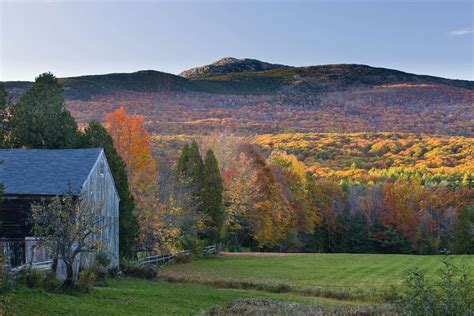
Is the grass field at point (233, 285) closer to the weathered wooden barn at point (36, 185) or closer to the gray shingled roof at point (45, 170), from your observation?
the weathered wooden barn at point (36, 185)

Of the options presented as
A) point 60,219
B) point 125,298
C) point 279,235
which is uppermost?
point 60,219

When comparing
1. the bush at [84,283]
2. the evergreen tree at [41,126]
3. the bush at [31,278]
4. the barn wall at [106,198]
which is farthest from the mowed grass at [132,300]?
the evergreen tree at [41,126]

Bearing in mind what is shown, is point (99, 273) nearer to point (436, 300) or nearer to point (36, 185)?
point (36, 185)

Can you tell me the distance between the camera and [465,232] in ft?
237

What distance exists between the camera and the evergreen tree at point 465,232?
71562 millimetres

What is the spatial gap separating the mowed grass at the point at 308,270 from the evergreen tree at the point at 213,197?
2.83m

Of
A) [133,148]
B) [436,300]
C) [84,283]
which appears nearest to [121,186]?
[133,148]

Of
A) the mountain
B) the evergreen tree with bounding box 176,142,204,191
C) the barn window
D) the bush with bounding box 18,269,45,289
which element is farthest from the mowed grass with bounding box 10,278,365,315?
the mountain

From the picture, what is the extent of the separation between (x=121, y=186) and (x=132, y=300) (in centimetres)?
1509

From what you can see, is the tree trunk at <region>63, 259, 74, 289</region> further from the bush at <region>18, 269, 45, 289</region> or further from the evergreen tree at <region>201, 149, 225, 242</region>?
the evergreen tree at <region>201, 149, 225, 242</region>

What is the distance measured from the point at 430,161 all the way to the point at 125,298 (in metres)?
116

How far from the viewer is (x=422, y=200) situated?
280 ft

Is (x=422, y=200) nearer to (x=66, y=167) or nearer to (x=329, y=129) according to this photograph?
(x=66, y=167)

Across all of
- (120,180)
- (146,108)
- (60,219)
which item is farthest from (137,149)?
(146,108)
